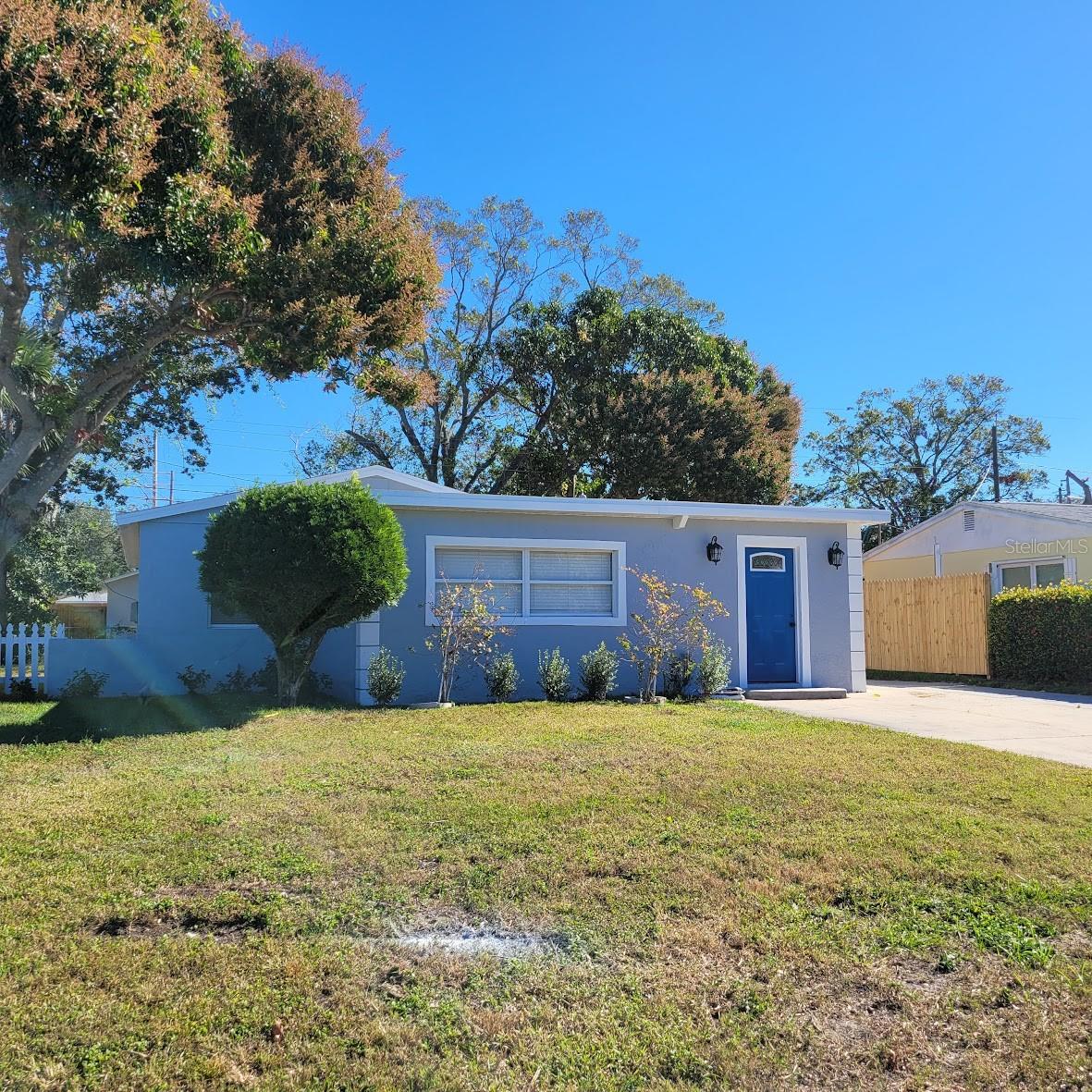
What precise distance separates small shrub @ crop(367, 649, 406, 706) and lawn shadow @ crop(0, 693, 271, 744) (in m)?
1.24

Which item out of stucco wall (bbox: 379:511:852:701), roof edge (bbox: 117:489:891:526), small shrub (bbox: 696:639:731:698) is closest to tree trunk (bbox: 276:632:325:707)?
stucco wall (bbox: 379:511:852:701)

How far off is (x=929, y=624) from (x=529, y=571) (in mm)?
9742

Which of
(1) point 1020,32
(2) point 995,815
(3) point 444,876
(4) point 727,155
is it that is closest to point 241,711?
(3) point 444,876

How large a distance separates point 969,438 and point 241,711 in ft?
106

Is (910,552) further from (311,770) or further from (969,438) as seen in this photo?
(311,770)

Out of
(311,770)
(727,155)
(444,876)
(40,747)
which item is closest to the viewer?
(444,876)

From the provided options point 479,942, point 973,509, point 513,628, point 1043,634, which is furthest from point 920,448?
point 479,942

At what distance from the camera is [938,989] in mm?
3133

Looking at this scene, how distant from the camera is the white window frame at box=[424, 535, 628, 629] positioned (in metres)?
10.8

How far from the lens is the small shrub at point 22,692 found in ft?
36.4

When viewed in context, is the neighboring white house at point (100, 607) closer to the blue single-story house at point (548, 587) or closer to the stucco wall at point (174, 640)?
the stucco wall at point (174, 640)

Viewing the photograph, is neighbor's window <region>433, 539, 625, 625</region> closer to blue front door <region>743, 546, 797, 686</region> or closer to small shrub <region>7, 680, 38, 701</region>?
blue front door <region>743, 546, 797, 686</region>

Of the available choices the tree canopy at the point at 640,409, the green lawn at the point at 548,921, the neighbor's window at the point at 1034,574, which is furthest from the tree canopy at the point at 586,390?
the green lawn at the point at 548,921

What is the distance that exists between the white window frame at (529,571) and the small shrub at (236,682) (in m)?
3.06
